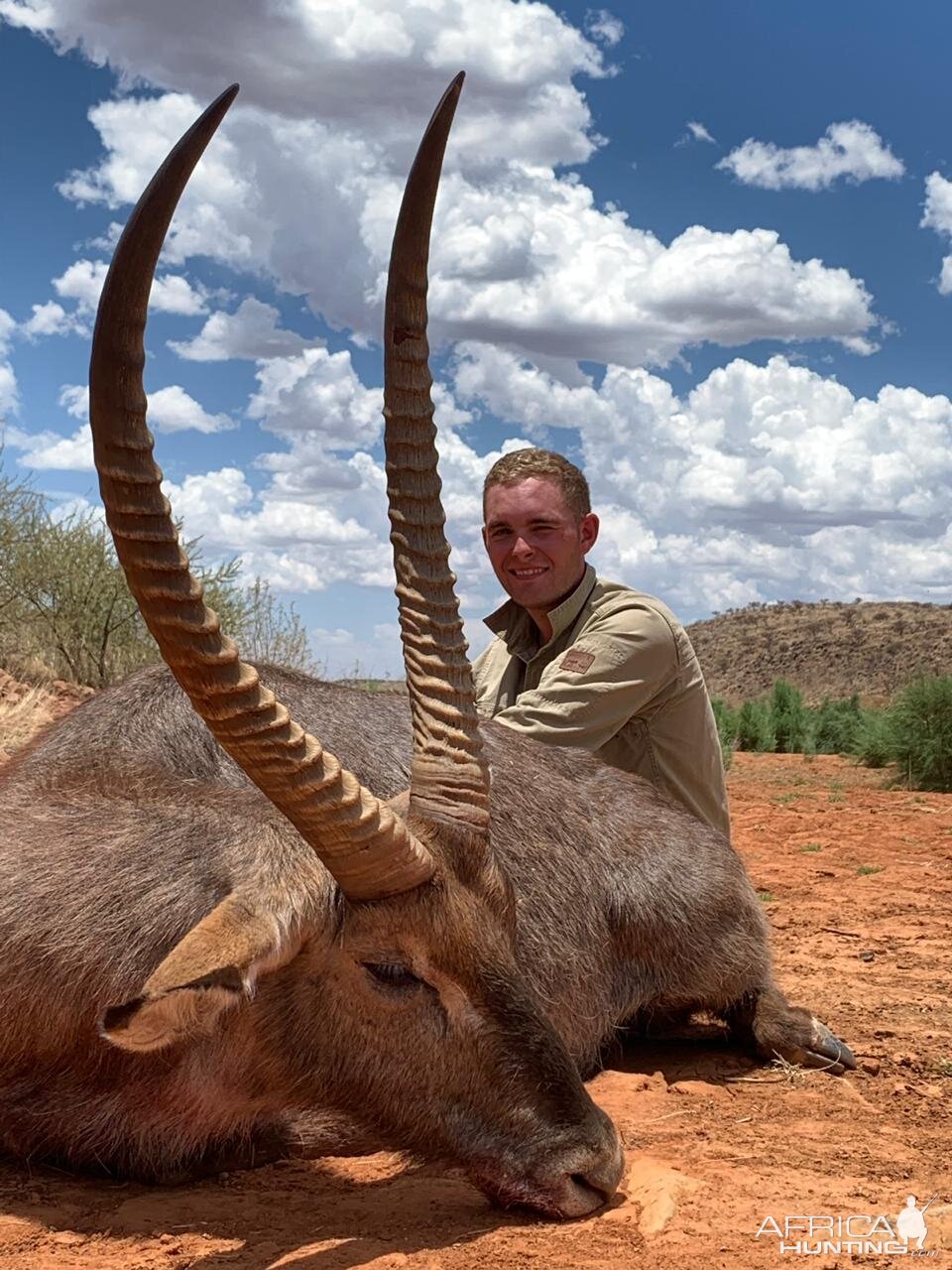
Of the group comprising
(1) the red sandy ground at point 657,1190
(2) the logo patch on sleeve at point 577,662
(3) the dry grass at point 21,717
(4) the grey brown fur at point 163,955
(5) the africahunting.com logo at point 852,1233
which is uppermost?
(2) the logo patch on sleeve at point 577,662

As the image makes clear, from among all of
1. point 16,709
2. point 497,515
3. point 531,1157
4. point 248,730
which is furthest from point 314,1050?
point 16,709

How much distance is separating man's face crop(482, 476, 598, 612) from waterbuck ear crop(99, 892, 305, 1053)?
372 centimetres

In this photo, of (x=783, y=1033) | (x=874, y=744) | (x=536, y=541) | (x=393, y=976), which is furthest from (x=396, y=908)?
(x=874, y=744)

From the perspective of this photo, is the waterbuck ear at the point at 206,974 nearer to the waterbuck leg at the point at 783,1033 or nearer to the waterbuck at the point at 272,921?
the waterbuck at the point at 272,921

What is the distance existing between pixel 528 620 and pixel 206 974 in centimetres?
467

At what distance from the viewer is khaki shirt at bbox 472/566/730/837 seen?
6.64m

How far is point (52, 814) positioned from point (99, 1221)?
133cm

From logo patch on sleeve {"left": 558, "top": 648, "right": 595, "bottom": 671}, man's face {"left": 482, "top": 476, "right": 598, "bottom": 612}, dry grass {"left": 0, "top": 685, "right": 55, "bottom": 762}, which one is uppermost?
man's face {"left": 482, "top": 476, "right": 598, "bottom": 612}

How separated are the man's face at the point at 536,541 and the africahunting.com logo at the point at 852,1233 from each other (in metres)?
4.08

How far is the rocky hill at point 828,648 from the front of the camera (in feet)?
197

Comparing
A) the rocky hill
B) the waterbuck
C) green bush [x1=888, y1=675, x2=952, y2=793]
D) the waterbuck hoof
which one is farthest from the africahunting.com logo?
the rocky hill

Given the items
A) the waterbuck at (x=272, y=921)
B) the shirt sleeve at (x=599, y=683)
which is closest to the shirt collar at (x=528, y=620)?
the shirt sleeve at (x=599, y=683)

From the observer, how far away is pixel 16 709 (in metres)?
15.5

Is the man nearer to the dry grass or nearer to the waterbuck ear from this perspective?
the waterbuck ear
